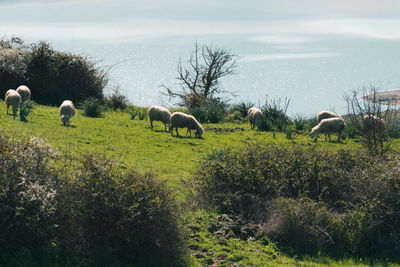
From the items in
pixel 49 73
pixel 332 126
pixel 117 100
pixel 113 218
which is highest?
pixel 49 73

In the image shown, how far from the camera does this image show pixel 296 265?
9.48 meters

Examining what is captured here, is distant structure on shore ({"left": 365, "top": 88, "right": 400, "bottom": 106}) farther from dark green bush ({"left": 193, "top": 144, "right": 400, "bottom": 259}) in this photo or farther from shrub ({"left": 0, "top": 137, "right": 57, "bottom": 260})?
shrub ({"left": 0, "top": 137, "right": 57, "bottom": 260})

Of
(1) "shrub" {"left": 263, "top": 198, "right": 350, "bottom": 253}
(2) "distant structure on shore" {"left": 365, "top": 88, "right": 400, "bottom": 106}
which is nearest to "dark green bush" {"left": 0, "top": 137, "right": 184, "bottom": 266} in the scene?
(1) "shrub" {"left": 263, "top": 198, "right": 350, "bottom": 253}

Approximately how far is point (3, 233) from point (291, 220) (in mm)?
5965

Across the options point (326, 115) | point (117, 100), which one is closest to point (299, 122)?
point (326, 115)

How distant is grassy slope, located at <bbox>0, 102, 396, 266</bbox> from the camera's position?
32.6 feet

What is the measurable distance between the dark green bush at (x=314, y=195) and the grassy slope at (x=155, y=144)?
70cm

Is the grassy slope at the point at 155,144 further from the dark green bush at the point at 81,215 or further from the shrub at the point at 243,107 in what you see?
the shrub at the point at 243,107

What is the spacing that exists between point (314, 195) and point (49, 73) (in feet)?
91.5

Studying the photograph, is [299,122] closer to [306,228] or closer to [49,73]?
[49,73]

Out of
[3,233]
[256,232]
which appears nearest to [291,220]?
[256,232]

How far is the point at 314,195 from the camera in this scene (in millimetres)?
12047

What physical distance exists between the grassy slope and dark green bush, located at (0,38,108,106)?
6810mm

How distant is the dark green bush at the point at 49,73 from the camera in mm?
33406
